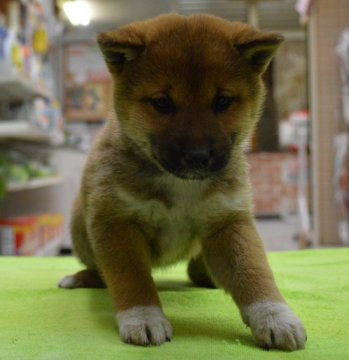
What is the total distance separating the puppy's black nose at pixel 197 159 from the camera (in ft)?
3.75

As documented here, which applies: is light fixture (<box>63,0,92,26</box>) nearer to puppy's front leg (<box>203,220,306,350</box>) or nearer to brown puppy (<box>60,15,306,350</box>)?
brown puppy (<box>60,15,306,350</box>)

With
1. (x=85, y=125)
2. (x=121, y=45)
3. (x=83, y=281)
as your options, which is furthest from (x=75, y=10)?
(x=121, y=45)

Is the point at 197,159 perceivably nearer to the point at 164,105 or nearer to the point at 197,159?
the point at 197,159

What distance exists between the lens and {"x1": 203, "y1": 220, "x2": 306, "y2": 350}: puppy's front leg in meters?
1.07

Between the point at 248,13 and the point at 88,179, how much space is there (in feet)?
22.1

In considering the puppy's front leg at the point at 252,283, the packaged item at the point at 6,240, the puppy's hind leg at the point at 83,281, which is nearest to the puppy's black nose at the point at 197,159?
the puppy's front leg at the point at 252,283

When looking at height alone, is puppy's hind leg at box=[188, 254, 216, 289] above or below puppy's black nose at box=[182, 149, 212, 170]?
below

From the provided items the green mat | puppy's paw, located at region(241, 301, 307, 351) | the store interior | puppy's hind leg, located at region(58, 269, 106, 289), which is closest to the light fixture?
the store interior

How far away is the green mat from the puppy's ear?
0.62 metres

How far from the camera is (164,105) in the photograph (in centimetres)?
123

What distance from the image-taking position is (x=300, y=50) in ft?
28.1

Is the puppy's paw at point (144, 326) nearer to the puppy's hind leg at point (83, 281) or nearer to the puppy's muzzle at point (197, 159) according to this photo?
the puppy's muzzle at point (197, 159)

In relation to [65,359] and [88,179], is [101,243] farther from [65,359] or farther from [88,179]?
[65,359]

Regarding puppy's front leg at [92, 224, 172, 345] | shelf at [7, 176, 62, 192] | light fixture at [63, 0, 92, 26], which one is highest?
light fixture at [63, 0, 92, 26]
